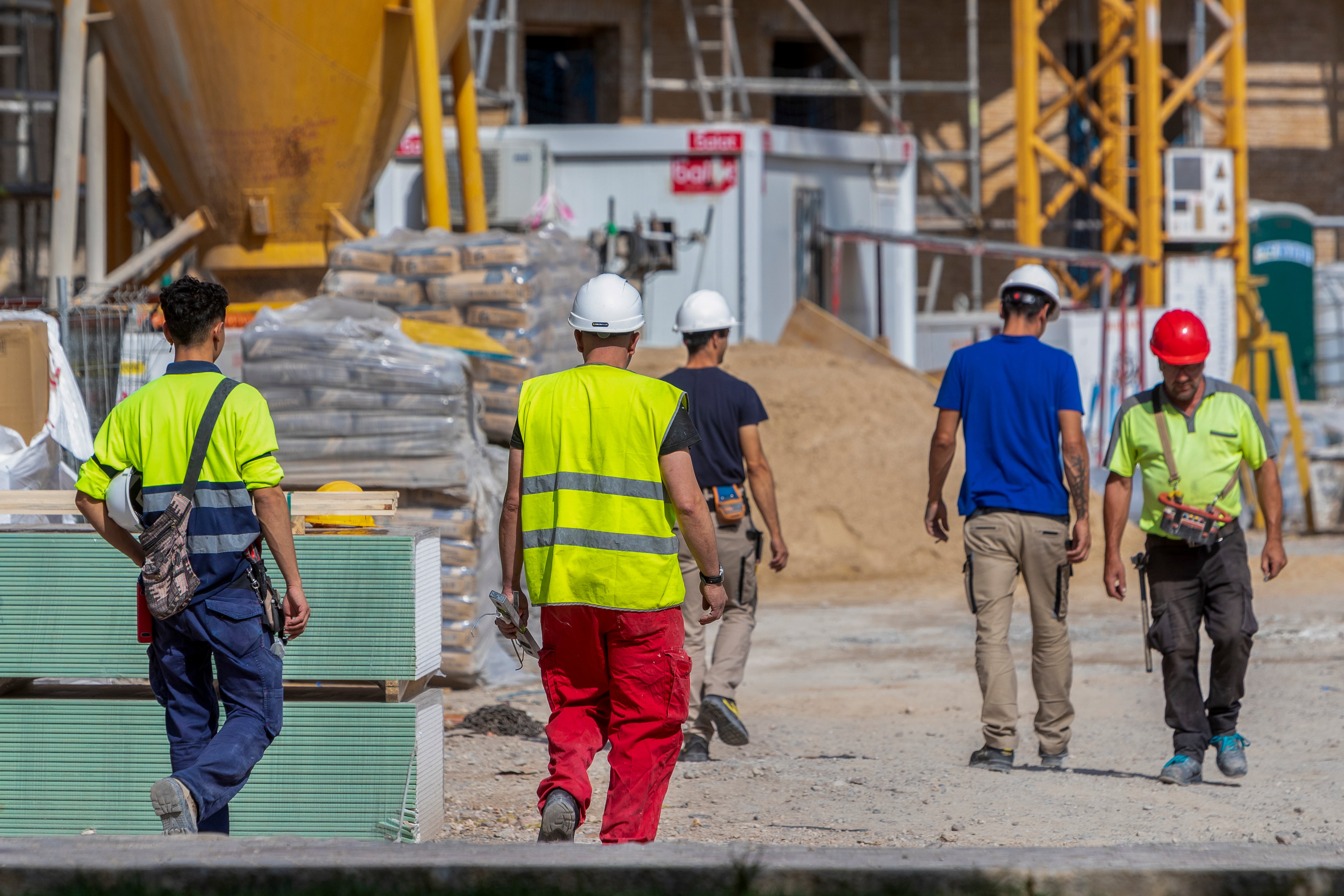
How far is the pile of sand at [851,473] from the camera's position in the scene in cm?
1191

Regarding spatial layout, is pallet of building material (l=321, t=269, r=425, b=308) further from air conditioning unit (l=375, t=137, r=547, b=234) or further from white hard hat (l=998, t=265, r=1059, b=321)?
air conditioning unit (l=375, t=137, r=547, b=234)

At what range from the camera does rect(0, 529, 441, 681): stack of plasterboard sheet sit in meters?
4.72

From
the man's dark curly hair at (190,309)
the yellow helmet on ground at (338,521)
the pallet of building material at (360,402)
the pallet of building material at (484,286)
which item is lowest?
the yellow helmet on ground at (338,521)

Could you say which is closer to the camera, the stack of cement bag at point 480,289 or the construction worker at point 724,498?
the construction worker at point 724,498

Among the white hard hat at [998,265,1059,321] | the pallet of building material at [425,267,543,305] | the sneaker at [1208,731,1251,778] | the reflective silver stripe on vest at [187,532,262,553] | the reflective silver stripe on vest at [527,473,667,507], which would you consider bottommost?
the sneaker at [1208,731,1251,778]

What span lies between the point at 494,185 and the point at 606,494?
1250 cm

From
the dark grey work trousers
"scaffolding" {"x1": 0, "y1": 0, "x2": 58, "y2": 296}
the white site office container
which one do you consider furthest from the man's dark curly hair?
the white site office container

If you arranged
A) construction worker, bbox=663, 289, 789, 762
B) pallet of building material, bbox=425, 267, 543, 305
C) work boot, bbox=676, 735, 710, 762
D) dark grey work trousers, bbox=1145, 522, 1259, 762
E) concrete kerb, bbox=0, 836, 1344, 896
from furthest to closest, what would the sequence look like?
pallet of building material, bbox=425, 267, 543, 305
construction worker, bbox=663, 289, 789, 762
work boot, bbox=676, 735, 710, 762
dark grey work trousers, bbox=1145, 522, 1259, 762
concrete kerb, bbox=0, 836, 1344, 896

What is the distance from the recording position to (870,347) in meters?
14.5

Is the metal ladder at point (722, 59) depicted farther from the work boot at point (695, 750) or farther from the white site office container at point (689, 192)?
the work boot at point (695, 750)

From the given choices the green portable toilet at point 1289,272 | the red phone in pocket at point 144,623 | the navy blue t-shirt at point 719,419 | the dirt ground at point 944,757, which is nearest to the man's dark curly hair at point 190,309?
the red phone in pocket at point 144,623

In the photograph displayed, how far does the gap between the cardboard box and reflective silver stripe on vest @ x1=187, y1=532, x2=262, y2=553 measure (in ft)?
8.04

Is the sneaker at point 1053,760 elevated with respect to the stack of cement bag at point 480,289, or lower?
lower

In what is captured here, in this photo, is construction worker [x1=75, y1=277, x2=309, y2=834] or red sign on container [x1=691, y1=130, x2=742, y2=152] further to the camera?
red sign on container [x1=691, y1=130, x2=742, y2=152]
